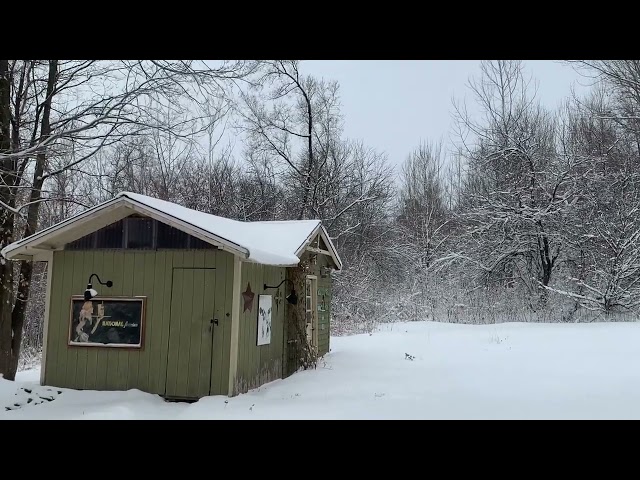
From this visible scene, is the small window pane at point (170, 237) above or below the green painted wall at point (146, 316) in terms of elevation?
above

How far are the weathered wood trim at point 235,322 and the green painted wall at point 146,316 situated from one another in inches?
3.0

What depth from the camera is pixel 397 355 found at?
493 inches

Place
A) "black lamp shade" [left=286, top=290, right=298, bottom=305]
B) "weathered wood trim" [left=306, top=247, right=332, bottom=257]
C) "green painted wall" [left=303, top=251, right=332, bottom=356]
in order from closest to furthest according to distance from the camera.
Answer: "black lamp shade" [left=286, top=290, right=298, bottom=305]
"weathered wood trim" [left=306, top=247, right=332, bottom=257]
"green painted wall" [left=303, top=251, right=332, bottom=356]

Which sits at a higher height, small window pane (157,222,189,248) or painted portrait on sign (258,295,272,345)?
small window pane (157,222,189,248)

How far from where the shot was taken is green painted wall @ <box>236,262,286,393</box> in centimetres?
806

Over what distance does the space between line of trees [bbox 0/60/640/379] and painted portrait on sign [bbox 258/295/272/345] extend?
296 cm

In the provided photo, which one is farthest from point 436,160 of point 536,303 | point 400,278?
point 536,303

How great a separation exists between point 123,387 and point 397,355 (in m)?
6.43

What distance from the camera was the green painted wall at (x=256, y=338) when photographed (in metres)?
8.06

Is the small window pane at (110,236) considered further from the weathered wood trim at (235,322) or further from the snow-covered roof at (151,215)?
the weathered wood trim at (235,322)

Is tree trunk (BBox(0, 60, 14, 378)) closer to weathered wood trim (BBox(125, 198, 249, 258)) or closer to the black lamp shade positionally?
weathered wood trim (BBox(125, 198, 249, 258))

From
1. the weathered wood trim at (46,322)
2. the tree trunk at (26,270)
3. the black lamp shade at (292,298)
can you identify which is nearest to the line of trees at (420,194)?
the tree trunk at (26,270)

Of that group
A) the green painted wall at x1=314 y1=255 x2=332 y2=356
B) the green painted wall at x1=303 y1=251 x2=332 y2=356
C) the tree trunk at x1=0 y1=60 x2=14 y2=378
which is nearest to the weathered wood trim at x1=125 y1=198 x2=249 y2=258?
the tree trunk at x1=0 y1=60 x2=14 y2=378
